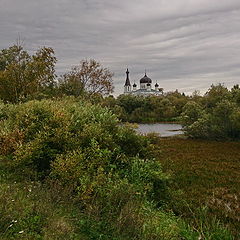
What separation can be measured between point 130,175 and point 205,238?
314cm

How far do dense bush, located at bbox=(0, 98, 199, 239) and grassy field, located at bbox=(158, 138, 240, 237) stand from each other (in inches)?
43.1

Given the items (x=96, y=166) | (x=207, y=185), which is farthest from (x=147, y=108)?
(x=96, y=166)

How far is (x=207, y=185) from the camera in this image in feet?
45.1

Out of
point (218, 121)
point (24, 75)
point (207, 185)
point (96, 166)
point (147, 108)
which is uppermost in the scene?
point (24, 75)

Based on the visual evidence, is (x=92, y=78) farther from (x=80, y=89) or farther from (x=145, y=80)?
(x=145, y=80)

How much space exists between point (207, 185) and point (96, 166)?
304 inches

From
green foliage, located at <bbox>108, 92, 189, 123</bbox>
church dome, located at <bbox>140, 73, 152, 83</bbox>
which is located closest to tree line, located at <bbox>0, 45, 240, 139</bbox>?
green foliage, located at <bbox>108, 92, 189, 123</bbox>

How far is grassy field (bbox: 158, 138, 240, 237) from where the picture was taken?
9326 mm

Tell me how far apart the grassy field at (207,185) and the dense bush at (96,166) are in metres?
1.10

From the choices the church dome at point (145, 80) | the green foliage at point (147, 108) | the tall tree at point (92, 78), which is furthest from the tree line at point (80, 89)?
the church dome at point (145, 80)

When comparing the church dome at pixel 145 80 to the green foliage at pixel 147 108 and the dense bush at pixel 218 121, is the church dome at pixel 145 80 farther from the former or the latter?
the dense bush at pixel 218 121

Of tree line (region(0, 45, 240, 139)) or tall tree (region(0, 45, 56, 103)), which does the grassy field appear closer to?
tree line (region(0, 45, 240, 139))

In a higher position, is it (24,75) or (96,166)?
(24,75)

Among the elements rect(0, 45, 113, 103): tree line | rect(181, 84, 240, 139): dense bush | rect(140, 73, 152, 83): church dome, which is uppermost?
rect(140, 73, 152, 83): church dome
